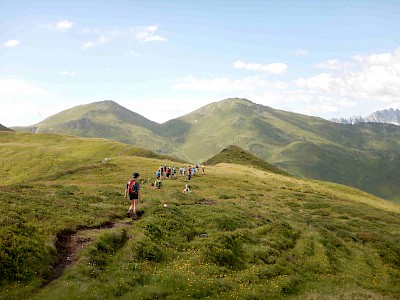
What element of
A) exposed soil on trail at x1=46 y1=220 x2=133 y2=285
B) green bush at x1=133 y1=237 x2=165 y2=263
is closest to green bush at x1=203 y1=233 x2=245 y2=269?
green bush at x1=133 y1=237 x2=165 y2=263

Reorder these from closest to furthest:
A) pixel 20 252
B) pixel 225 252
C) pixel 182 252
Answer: pixel 20 252, pixel 182 252, pixel 225 252

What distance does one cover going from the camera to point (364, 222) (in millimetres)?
59406

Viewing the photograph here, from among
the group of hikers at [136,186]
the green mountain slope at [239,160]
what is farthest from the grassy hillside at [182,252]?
the green mountain slope at [239,160]

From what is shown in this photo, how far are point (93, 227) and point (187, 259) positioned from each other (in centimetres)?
951

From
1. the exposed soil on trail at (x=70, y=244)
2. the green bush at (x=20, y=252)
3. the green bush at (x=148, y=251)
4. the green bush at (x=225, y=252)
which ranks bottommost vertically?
the green bush at (x=225, y=252)

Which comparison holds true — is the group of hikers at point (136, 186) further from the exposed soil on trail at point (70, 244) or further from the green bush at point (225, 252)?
the green bush at point (225, 252)

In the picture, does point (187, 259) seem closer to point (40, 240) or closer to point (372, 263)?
point (40, 240)

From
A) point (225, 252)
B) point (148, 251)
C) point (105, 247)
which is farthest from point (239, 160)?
point (105, 247)

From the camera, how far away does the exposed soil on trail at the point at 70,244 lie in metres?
21.0

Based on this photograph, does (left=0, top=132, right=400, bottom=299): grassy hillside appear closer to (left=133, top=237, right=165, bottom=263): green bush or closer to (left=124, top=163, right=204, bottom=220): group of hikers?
(left=133, top=237, right=165, bottom=263): green bush

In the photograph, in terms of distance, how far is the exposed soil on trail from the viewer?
2101 centimetres

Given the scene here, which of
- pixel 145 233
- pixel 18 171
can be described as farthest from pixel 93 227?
pixel 18 171

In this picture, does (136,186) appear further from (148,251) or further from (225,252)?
(225,252)

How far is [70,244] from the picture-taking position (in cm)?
2464
